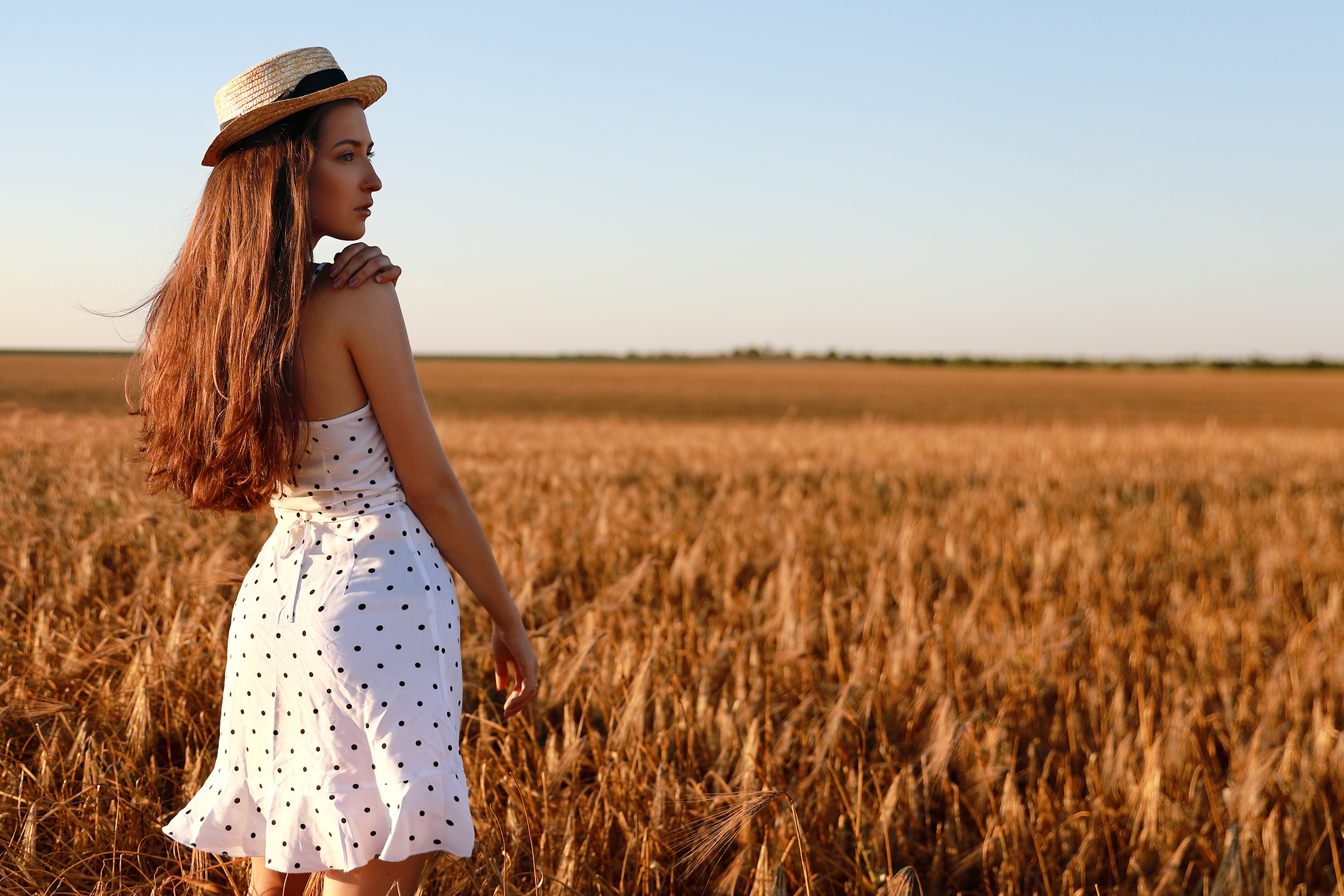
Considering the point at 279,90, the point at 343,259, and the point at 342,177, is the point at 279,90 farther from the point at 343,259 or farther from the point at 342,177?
the point at 343,259

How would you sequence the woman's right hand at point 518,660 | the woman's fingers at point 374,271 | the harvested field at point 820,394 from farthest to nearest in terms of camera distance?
the harvested field at point 820,394, the woman's right hand at point 518,660, the woman's fingers at point 374,271

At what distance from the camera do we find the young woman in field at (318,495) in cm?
130

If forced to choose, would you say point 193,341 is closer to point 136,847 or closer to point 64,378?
point 136,847

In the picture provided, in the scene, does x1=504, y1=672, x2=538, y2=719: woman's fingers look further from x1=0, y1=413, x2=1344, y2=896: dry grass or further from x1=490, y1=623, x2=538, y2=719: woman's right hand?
x1=0, y1=413, x2=1344, y2=896: dry grass

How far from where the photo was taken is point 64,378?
87.4 feet

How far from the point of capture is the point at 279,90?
4.43 ft

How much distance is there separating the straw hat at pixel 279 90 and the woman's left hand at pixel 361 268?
240 millimetres

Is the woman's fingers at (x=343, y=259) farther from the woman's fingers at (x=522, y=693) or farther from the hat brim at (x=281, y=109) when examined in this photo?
the woman's fingers at (x=522, y=693)

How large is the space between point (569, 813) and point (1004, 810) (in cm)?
108

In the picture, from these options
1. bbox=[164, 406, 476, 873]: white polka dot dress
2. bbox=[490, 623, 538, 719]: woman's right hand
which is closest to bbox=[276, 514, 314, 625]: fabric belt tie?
bbox=[164, 406, 476, 873]: white polka dot dress

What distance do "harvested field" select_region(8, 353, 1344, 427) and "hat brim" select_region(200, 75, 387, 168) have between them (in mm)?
6817

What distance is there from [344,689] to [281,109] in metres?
0.88

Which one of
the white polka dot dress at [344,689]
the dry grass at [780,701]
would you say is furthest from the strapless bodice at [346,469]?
the dry grass at [780,701]

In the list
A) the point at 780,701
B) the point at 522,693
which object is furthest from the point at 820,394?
the point at 522,693
